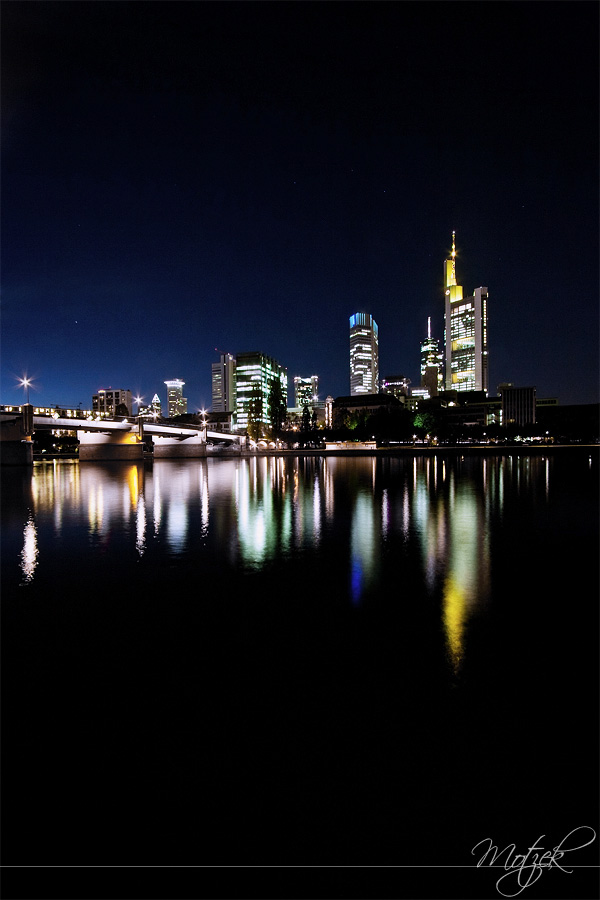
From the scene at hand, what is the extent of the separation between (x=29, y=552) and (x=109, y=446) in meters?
71.4

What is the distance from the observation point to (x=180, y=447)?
91812mm

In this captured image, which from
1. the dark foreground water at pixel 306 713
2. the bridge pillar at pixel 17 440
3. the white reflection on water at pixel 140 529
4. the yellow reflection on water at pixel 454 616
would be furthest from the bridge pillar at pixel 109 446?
the yellow reflection on water at pixel 454 616

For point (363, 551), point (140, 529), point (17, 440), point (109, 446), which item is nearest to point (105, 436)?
point (109, 446)

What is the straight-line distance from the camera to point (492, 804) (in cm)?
359

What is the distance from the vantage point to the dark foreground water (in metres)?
3.36

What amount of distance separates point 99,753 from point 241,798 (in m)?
1.41

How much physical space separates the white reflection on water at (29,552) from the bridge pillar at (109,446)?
6516 centimetres

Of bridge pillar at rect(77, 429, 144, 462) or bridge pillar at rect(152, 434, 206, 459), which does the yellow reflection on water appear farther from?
bridge pillar at rect(152, 434, 206, 459)

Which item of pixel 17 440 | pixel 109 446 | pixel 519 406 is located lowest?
pixel 109 446

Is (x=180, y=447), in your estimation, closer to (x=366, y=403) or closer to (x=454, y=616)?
(x=454, y=616)

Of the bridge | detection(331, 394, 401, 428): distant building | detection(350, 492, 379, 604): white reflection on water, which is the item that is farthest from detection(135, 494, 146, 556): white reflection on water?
detection(331, 394, 401, 428): distant building

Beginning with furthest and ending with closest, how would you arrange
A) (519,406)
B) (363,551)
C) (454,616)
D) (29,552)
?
(519,406) → (29,552) → (363,551) → (454,616)

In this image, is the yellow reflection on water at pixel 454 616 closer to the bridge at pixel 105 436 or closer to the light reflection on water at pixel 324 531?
the light reflection on water at pixel 324 531

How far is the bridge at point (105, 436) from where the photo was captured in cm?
5953
